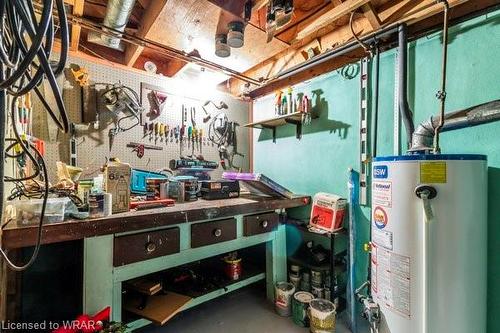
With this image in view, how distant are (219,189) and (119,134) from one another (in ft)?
3.15

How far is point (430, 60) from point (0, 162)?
1.86m

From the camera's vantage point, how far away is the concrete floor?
4.98 ft

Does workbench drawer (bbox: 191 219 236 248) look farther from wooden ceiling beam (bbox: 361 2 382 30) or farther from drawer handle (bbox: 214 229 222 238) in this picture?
wooden ceiling beam (bbox: 361 2 382 30)

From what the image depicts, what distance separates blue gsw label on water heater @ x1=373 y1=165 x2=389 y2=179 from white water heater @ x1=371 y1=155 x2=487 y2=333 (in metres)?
0.07

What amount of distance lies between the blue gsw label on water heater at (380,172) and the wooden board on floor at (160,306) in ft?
4.03

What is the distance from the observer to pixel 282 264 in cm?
179

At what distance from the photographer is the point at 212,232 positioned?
1368 mm

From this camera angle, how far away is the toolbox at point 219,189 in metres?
1.67

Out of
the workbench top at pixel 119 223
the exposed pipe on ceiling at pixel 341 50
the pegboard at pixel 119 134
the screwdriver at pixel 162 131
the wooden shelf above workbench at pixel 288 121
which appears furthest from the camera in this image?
the screwdriver at pixel 162 131

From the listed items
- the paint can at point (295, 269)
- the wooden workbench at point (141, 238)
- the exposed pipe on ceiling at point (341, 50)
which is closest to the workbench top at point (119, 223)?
the wooden workbench at point (141, 238)

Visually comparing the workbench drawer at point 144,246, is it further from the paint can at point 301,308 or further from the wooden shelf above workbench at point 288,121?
the wooden shelf above workbench at point 288,121

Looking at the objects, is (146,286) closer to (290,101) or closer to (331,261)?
(331,261)

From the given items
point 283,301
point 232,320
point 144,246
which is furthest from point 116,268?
point 283,301

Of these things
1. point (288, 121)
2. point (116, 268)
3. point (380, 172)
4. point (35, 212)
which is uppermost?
point (288, 121)
